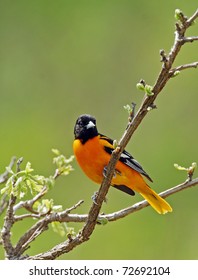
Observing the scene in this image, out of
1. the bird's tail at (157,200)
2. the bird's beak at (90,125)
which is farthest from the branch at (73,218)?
the bird's beak at (90,125)

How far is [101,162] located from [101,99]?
4.57 meters

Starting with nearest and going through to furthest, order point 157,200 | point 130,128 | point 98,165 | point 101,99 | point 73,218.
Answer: point 130,128 → point 73,218 → point 98,165 → point 157,200 → point 101,99

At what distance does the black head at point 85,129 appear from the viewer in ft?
13.9

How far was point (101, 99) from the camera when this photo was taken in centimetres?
855

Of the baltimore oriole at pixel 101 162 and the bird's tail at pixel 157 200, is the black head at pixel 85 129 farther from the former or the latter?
the bird's tail at pixel 157 200

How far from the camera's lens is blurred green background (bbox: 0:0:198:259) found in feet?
25.3

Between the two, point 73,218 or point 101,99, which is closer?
point 73,218

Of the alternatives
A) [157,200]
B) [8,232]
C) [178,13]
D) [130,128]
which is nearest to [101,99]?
[157,200]

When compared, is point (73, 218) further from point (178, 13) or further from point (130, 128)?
point (178, 13)

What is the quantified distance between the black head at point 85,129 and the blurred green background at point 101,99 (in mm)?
2338

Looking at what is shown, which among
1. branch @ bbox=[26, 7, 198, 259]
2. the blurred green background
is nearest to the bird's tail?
branch @ bbox=[26, 7, 198, 259]

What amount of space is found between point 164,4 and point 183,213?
5.14 m

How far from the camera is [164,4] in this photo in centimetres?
1204
